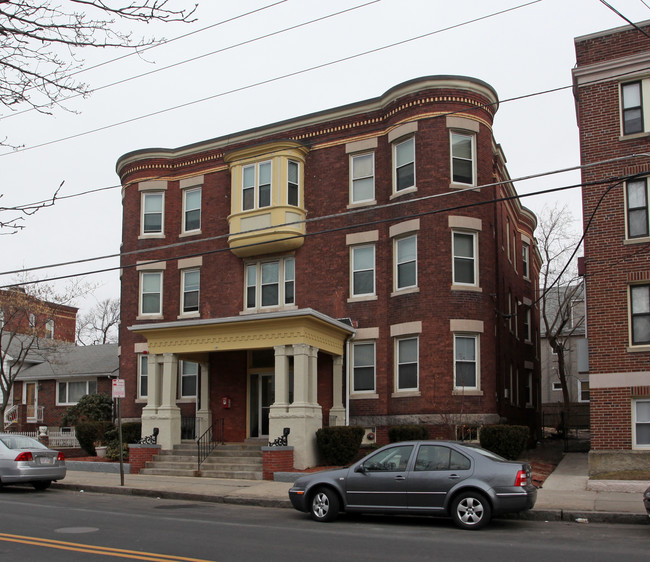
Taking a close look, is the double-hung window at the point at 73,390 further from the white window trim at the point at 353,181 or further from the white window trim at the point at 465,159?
the white window trim at the point at 465,159

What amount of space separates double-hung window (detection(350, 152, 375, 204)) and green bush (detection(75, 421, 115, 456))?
11886 millimetres

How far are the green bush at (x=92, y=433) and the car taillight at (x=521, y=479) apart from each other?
17926 millimetres

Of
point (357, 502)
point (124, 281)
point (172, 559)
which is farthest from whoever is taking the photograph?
point (124, 281)

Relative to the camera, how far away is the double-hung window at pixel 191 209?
95.1 ft

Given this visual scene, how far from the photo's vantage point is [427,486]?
509 inches

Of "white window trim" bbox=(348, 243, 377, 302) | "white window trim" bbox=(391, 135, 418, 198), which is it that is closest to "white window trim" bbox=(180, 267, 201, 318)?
"white window trim" bbox=(348, 243, 377, 302)

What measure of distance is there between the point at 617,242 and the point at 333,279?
31.0 ft

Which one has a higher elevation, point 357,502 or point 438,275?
point 438,275

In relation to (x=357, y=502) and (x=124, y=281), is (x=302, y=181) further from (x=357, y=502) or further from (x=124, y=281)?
(x=357, y=502)

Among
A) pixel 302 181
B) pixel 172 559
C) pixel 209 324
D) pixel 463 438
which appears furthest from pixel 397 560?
pixel 302 181

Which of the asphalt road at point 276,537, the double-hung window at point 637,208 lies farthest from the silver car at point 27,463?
the double-hung window at point 637,208

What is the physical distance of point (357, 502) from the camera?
1343 cm

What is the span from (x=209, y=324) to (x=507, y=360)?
1132 centimetres

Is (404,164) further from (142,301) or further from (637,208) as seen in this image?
(142,301)
